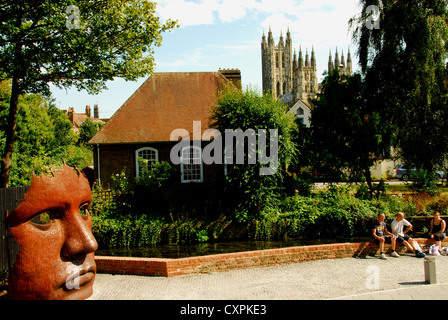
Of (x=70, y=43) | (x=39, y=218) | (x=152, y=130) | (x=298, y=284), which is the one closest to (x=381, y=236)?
(x=298, y=284)

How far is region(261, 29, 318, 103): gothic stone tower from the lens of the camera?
103m

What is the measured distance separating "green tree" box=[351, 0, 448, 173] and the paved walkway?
1041 cm

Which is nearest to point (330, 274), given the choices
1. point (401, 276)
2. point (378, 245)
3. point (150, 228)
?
point (401, 276)

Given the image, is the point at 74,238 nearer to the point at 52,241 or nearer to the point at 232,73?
the point at 52,241

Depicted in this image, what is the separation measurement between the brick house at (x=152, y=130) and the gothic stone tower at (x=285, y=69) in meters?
81.3

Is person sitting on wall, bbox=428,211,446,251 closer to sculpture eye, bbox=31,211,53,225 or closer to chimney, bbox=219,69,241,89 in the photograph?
sculpture eye, bbox=31,211,53,225

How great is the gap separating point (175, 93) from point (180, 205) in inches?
434

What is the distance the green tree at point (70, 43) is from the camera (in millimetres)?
13711

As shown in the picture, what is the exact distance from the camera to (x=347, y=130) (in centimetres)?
1820

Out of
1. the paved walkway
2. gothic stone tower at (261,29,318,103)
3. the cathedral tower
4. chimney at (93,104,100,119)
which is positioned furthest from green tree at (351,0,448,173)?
the cathedral tower

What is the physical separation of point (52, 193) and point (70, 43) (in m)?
9.10

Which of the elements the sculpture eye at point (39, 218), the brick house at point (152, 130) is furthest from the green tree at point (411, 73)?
the sculpture eye at point (39, 218)

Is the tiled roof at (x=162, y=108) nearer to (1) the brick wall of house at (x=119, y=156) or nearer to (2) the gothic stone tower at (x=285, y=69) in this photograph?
(1) the brick wall of house at (x=119, y=156)
